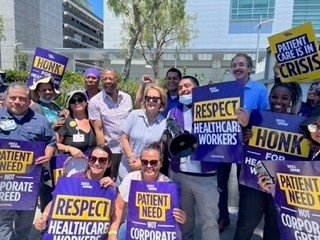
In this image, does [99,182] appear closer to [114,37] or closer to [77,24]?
[114,37]

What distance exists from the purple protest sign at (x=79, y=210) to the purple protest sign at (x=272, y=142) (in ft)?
4.43

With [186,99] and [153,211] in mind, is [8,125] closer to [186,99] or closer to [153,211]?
[153,211]

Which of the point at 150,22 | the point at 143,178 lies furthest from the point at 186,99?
the point at 150,22

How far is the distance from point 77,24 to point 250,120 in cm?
8390

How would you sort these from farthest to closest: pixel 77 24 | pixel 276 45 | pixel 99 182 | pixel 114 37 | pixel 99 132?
pixel 77 24 < pixel 114 37 < pixel 276 45 < pixel 99 132 < pixel 99 182

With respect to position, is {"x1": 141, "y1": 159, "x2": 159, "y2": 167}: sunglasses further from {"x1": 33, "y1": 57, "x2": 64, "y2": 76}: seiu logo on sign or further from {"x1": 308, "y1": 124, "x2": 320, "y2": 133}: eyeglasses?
{"x1": 33, "y1": 57, "x2": 64, "y2": 76}: seiu logo on sign

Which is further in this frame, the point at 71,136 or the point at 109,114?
the point at 109,114

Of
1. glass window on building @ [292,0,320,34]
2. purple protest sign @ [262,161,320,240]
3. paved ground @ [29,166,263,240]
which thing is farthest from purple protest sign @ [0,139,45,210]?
glass window on building @ [292,0,320,34]

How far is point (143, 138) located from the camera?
306 centimetres

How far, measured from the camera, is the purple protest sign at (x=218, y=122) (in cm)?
270

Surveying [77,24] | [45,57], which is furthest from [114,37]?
[45,57]

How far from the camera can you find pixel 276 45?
374cm

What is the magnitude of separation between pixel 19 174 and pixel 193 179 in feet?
5.53

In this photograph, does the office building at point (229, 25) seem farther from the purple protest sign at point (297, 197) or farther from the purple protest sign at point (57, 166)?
the purple protest sign at point (297, 197)
